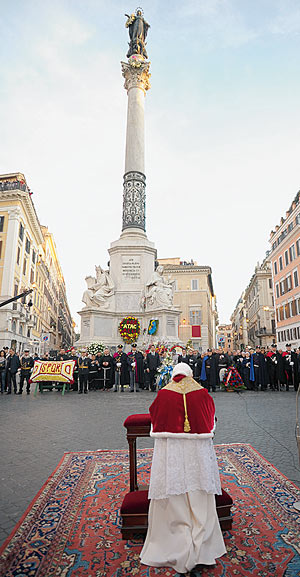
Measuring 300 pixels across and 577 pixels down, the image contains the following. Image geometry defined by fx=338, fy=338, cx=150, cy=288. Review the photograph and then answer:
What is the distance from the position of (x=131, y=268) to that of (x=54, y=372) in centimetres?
918

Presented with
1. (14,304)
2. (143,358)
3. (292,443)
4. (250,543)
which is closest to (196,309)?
(14,304)

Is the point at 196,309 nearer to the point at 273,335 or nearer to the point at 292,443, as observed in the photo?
the point at 273,335

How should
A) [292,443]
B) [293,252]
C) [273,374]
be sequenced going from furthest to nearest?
[293,252] < [273,374] < [292,443]

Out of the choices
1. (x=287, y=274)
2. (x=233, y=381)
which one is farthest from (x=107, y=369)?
(x=287, y=274)

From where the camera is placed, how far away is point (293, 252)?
1362 inches

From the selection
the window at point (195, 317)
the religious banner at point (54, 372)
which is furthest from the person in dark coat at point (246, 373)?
the window at point (195, 317)

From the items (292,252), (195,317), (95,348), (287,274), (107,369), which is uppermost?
(292,252)

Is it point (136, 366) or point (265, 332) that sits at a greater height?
point (265, 332)

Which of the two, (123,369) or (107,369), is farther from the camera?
(107,369)

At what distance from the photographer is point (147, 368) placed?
14.0 m

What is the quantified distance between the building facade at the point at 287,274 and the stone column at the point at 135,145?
57.6 feet

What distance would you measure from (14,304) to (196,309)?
87.7 feet

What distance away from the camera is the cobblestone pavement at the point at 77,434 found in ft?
14.1

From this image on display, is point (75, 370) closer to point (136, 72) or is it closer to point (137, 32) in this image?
point (136, 72)
